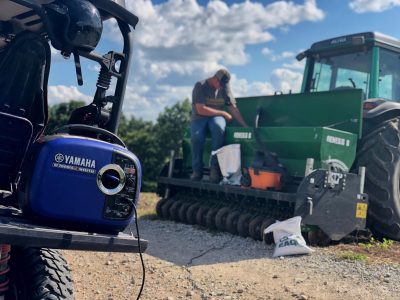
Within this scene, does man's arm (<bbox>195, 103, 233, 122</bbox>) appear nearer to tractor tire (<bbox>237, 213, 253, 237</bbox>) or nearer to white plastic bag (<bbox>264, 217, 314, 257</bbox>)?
tractor tire (<bbox>237, 213, 253, 237</bbox>)

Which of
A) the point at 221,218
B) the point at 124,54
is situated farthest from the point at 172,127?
the point at 124,54

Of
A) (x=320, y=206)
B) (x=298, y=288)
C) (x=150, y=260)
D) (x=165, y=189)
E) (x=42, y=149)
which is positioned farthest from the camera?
(x=165, y=189)

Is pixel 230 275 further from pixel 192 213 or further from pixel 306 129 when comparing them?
Answer: pixel 192 213

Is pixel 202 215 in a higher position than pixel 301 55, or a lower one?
lower

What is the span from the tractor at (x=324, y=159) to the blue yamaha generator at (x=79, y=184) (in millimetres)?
3507

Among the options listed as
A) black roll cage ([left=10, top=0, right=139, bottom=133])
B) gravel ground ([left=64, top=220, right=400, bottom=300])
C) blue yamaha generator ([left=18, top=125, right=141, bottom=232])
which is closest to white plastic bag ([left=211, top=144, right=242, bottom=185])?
gravel ground ([left=64, top=220, right=400, bottom=300])

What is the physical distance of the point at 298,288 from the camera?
4.20 meters

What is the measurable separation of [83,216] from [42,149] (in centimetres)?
34

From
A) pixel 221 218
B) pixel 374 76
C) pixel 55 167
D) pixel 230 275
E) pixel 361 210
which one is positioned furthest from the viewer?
pixel 374 76

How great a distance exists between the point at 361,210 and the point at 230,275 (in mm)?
2029

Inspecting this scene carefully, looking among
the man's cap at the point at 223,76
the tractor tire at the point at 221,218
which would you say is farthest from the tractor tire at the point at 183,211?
the man's cap at the point at 223,76

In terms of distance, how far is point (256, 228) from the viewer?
611 cm

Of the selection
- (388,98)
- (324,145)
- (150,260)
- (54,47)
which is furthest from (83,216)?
(388,98)

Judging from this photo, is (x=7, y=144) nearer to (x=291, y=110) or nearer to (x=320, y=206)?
(x=320, y=206)
